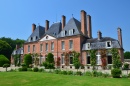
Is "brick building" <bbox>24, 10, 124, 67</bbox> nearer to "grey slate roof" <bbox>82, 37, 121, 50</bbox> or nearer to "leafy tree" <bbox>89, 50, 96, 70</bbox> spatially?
"grey slate roof" <bbox>82, 37, 121, 50</bbox>

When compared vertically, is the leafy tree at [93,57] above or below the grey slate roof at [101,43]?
below

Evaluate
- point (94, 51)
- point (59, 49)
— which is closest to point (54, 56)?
point (59, 49)

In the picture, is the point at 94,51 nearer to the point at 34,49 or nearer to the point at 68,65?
the point at 68,65

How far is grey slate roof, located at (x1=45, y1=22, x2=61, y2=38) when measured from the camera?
3282 centimetres

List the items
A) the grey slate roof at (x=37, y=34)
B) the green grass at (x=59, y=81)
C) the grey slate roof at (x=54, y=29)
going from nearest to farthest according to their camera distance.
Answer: the green grass at (x=59, y=81) → the grey slate roof at (x=54, y=29) → the grey slate roof at (x=37, y=34)

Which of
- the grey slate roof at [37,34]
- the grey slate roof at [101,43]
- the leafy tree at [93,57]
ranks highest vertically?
the grey slate roof at [37,34]

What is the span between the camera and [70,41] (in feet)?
96.2

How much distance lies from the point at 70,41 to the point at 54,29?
6.22 meters

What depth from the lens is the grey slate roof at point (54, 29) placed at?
3282cm

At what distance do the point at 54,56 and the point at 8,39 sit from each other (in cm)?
4098

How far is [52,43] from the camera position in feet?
105

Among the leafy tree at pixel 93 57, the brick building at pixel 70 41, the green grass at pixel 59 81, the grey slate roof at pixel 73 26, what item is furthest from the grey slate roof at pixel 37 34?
the green grass at pixel 59 81

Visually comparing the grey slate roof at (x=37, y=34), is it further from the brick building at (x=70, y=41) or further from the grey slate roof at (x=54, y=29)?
the grey slate roof at (x=54, y=29)

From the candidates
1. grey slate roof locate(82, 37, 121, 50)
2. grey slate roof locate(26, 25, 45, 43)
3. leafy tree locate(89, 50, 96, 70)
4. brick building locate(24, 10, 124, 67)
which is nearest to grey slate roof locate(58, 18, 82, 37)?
brick building locate(24, 10, 124, 67)
